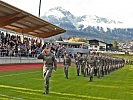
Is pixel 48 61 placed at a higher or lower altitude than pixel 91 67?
higher

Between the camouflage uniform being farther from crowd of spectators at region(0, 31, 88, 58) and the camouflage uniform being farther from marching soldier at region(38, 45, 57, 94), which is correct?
marching soldier at region(38, 45, 57, 94)

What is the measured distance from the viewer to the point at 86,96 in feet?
56.6

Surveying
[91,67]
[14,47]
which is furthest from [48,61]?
[14,47]

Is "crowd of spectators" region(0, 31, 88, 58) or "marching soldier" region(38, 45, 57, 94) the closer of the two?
"marching soldier" region(38, 45, 57, 94)

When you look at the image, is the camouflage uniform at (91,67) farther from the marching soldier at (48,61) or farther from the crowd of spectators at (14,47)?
the marching soldier at (48,61)

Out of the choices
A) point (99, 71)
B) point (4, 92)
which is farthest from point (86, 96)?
point (99, 71)

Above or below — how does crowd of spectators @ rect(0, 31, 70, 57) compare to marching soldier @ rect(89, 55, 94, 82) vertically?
above

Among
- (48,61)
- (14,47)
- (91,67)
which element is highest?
(14,47)

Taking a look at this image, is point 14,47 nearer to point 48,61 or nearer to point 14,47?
point 14,47

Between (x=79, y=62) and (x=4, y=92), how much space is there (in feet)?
57.3

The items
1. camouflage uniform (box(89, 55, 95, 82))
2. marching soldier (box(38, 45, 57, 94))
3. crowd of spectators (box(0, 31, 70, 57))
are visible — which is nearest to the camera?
marching soldier (box(38, 45, 57, 94))

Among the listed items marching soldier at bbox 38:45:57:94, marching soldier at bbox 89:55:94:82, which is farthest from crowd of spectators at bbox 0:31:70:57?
marching soldier at bbox 38:45:57:94

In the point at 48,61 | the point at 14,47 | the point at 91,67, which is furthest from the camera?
the point at 14,47

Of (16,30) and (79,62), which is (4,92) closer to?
(79,62)
